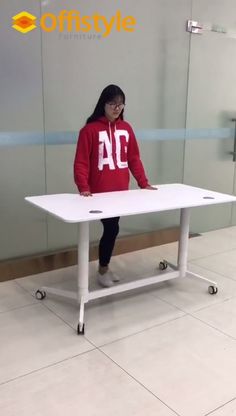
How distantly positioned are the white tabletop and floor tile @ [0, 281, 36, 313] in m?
0.73

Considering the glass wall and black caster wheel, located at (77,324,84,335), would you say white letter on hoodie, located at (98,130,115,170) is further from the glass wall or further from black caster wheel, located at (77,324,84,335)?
black caster wheel, located at (77,324,84,335)

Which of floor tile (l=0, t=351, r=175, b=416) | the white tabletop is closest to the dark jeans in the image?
the white tabletop

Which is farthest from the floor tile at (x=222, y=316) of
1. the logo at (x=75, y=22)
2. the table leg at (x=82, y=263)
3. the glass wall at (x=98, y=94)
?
the logo at (x=75, y=22)

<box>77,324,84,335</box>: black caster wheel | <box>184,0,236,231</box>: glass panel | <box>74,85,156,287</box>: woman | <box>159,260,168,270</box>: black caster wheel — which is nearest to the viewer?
<box>77,324,84,335</box>: black caster wheel

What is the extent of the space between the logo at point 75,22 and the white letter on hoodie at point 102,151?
99cm

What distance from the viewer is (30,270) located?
3168mm

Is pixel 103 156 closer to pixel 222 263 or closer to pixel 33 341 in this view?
pixel 33 341

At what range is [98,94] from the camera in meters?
3.29

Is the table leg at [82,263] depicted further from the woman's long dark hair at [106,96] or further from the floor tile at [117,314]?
the woman's long dark hair at [106,96]

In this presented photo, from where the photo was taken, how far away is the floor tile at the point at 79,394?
1.75 m

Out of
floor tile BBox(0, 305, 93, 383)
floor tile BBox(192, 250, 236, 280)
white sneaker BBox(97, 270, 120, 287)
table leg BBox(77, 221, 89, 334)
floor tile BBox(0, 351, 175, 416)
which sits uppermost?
table leg BBox(77, 221, 89, 334)

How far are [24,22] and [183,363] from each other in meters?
2.47

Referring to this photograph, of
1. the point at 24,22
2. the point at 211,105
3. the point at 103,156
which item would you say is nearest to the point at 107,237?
the point at 103,156

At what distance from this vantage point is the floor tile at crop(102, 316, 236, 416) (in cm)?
185
